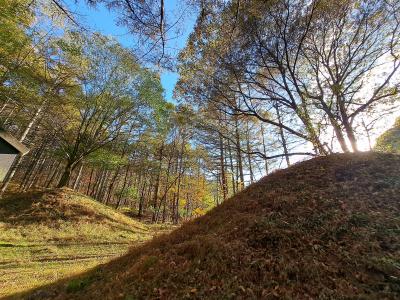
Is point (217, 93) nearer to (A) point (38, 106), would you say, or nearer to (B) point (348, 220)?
(B) point (348, 220)

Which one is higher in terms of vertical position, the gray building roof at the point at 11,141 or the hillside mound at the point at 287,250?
the gray building roof at the point at 11,141

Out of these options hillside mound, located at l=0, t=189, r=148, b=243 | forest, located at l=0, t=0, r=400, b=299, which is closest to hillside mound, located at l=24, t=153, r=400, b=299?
forest, located at l=0, t=0, r=400, b=299

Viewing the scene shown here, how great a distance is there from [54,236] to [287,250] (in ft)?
39.2

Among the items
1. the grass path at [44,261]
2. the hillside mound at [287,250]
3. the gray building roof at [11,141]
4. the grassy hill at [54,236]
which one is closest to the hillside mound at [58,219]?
the grassy hill at [54,236]

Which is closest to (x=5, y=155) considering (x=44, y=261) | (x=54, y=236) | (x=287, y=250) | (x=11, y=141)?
(x=11, y=141)

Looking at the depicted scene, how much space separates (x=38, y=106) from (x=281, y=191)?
13.7m

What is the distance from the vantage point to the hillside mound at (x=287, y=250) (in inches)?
147

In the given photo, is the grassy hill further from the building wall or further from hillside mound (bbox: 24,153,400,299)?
the building wall

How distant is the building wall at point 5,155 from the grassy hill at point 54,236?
297 centimetres

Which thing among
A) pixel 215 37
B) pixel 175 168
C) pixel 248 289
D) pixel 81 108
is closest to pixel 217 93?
pixel 215 37

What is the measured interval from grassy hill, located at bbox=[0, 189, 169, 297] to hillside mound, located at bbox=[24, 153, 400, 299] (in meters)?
2.43

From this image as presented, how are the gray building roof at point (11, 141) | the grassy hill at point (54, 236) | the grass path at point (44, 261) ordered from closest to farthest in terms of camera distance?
the gray building roof at point (11, 141), the grass path at point (44, 261), the grassy hill at point (54, 236)

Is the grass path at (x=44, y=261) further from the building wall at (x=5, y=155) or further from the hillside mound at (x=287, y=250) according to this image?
the building wall at (x=5, y=155)

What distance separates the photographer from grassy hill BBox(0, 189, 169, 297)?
24.6 feet
